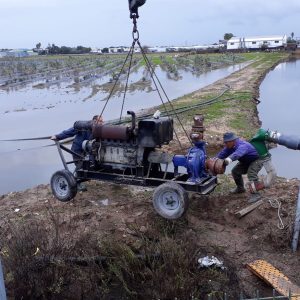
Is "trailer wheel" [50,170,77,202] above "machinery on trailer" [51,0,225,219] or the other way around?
the other way around

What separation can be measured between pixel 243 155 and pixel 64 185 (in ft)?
9.81

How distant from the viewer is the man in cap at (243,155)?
6941 mm

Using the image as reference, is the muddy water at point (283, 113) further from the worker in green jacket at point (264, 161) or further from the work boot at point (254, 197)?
the work boot at point (254, 197)

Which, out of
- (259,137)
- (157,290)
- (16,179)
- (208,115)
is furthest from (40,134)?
(157,290)

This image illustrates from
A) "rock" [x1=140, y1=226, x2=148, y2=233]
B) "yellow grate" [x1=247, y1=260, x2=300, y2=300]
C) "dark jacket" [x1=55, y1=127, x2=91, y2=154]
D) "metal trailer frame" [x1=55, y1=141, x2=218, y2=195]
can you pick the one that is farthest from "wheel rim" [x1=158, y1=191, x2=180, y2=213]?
"dark jacket" [x1=55, y1=127, x2=91, y2=154]

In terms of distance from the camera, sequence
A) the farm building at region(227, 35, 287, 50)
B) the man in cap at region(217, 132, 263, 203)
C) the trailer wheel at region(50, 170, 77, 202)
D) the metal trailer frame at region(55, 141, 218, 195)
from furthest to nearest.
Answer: the farm building at region(227, 35, 287, 50)
the trailer wheel at region(50, 170, 77, 202)
the man in cap at region(217, 132, 263, 203)
the metal trailer frame at region(55, 141, 218, 195)

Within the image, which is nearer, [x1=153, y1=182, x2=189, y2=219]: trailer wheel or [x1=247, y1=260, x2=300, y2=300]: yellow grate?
[x1=247, y1=260, x2=300, y2=300]: yellow grate

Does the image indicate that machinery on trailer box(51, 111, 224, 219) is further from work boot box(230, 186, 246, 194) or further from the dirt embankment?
work boot box(230, 186, 246, 194)

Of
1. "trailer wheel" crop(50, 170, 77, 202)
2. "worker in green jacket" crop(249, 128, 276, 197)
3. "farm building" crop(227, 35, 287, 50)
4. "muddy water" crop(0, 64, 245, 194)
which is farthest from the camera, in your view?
"farm building" crop(227, 35, 287, 50)

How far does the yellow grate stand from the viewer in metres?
5.16

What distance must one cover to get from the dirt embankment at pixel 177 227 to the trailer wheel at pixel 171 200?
0.26m

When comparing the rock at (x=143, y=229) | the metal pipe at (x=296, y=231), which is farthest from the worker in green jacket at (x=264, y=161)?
the rock at (x=143, y=229)

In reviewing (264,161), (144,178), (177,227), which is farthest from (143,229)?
(264,161)

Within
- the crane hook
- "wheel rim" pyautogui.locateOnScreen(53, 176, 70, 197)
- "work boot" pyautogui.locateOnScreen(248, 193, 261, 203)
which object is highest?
the crane hook
